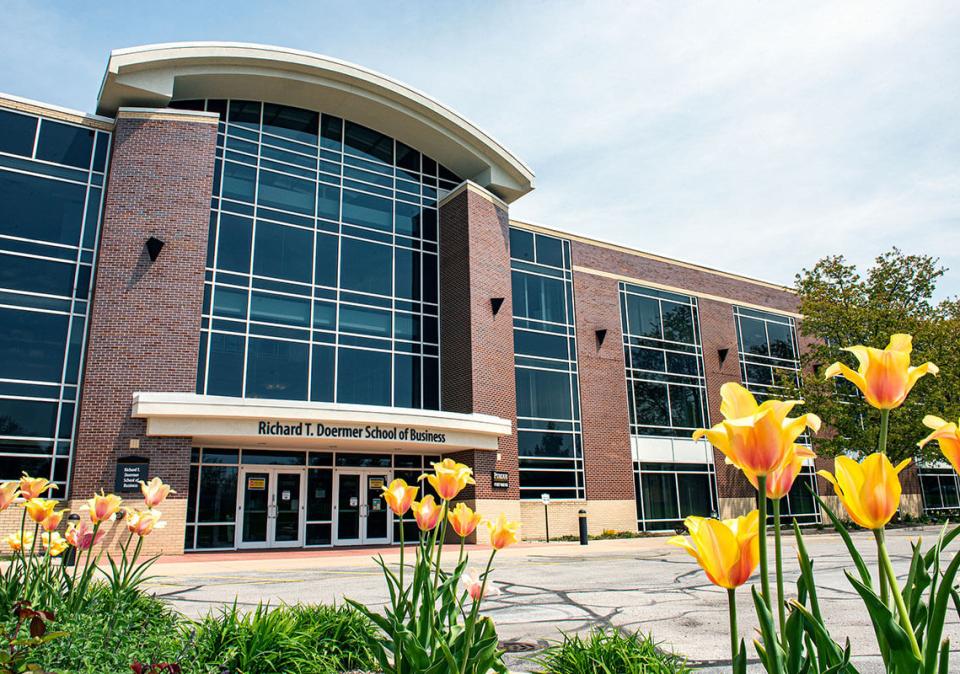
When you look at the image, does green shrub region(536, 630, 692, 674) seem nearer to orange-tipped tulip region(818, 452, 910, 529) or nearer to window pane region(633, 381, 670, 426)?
orange-tipped tulip region(818, 452, 910, 529)

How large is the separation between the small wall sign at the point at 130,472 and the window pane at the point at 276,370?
3678mm

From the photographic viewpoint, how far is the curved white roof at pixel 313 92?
19922mm

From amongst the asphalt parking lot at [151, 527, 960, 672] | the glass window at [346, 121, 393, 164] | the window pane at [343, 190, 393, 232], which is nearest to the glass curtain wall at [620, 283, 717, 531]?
the asphalt parking lot at [151, 527, 960, 672]

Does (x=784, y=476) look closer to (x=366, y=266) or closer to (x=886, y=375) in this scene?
(x=886, y=375)

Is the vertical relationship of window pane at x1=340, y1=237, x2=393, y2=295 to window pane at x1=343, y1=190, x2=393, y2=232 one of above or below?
below

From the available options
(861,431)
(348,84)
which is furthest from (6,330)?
(861,431)

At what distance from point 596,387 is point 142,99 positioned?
18.1m

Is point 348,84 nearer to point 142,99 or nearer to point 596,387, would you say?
point 142,99

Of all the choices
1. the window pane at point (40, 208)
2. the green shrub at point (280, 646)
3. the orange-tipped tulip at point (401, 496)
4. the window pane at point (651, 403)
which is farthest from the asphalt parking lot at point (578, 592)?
the window pane at point (651, 403)

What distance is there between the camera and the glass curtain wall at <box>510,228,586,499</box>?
81.1ft

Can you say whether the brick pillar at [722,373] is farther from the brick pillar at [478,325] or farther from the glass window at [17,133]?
the glass window at [17,133]

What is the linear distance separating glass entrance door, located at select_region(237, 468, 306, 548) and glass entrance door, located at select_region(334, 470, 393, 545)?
127cm

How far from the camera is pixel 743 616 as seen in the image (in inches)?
301

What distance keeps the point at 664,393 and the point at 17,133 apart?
23.9 m
